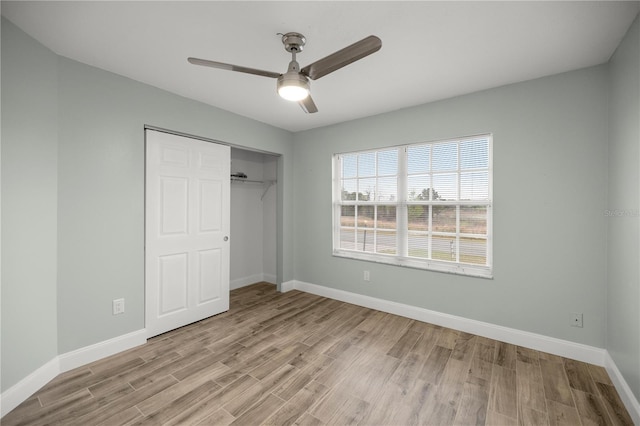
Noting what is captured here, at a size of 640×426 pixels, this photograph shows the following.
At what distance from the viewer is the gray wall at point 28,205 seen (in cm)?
185

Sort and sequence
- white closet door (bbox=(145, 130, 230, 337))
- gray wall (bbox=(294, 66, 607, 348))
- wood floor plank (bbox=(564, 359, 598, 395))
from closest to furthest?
wood floor plank (bbox=(564, 359, 598, 395)) < gray wall (bbox=(294, 66, 607, 348)) < white closet door (bbox=(145, 130, 230, 337))

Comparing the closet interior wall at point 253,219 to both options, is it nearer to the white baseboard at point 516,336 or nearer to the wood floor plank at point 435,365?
the white baseboard at point 516,336

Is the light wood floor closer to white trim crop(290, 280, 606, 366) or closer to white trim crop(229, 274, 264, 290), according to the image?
white trim crop(290, 280, 606, 366)

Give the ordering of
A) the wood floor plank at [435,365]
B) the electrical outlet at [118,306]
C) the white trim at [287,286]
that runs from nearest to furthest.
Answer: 1. the wood floor plank at [435,365]
2. the electrical outlet at [118,306]
3. the white trim at [287,286]

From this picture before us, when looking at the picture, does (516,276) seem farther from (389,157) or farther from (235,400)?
(235,400)

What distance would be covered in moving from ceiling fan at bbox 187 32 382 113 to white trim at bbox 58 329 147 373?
2.64 meters

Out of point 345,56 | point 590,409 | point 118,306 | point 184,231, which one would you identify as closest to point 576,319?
point 590,409

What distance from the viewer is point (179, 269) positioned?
3.13 m

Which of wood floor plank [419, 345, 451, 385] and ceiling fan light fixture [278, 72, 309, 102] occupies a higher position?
ceiling fan light fixture [278, 72, 309, 102]

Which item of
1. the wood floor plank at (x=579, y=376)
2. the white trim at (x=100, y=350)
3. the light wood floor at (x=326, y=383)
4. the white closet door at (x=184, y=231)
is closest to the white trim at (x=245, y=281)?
the white closet door at (x=184, y=231)

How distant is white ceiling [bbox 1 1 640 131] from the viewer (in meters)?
1.71

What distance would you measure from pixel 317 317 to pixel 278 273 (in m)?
1.29

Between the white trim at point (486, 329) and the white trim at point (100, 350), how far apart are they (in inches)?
97.7

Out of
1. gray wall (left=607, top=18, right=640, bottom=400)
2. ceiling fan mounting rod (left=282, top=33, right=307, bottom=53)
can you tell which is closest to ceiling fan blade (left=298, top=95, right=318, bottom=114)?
ceiling fan mounting rod (left=282, top=33, right=307, bottom=53)
